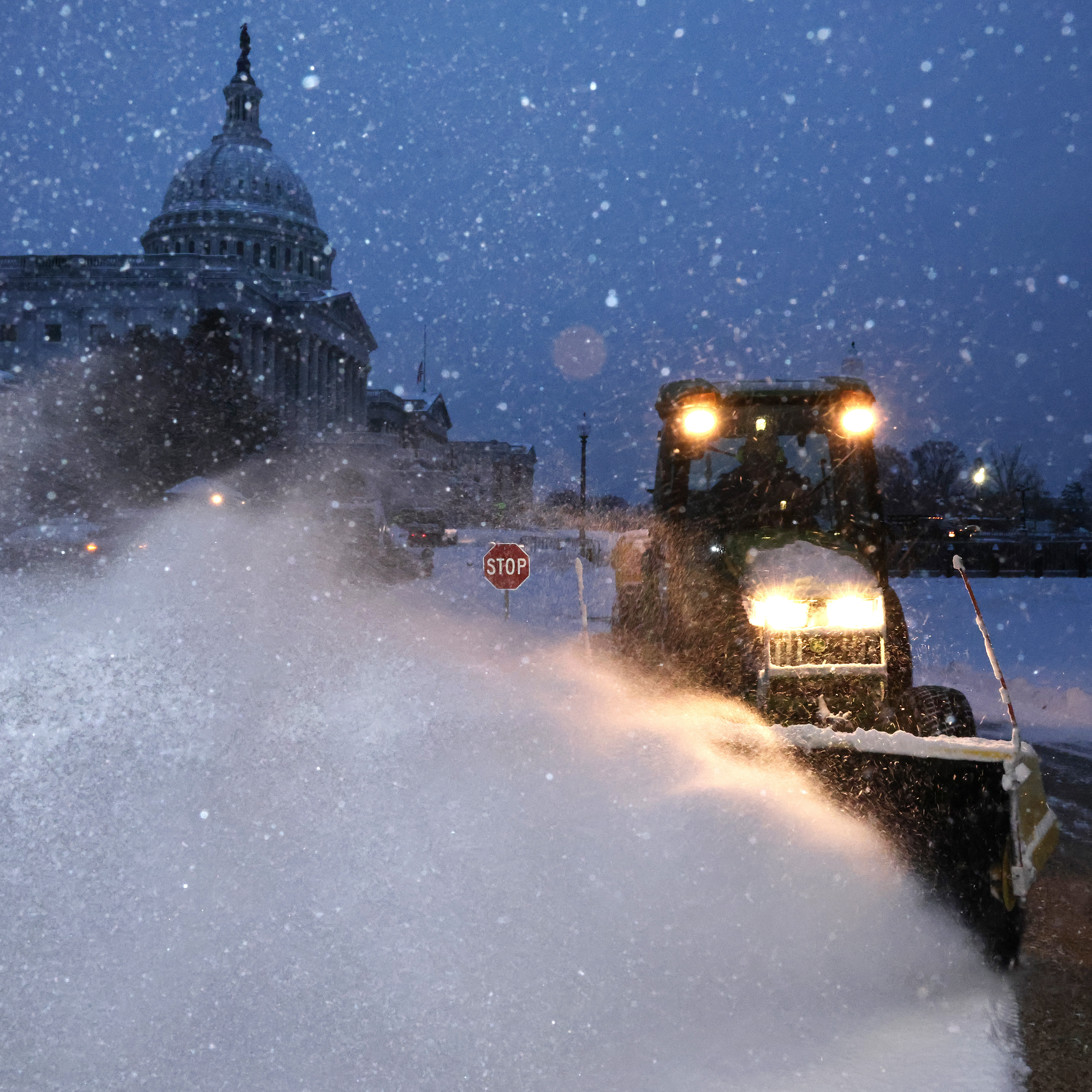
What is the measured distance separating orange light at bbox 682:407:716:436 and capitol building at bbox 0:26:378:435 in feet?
175

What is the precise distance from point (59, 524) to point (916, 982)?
20311mm

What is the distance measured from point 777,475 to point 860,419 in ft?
2.10

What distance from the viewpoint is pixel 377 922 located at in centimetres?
431

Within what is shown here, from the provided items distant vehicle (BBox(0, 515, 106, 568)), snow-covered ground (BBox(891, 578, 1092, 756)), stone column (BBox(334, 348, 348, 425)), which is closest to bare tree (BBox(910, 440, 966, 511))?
stone column (BBox(334, 348, 348, 425))

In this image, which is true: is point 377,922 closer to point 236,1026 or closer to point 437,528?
point 236,1026

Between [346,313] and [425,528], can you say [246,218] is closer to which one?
[346,313]

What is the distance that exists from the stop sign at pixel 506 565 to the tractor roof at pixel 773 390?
7.29m

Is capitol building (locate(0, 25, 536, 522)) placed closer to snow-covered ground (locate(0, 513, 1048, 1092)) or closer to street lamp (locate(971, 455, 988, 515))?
street lamp (locate(971, 455, 988, 515))

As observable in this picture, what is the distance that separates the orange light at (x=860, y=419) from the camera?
632 cm

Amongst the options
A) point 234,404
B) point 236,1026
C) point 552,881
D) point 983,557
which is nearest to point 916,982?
point 552,881

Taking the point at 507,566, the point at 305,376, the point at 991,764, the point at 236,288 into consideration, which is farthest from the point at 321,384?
the point at 991,764

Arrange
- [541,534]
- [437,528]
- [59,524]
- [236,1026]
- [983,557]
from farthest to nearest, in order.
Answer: [541,534] → [437,528] → [983,557] → [59,524] → [236,1026]

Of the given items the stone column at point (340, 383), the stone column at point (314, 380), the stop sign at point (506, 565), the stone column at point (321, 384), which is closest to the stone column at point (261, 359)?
the stone column at point (314, 380)

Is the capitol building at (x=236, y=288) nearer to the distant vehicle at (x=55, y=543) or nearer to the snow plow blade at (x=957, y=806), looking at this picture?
the distant vehicle at (x=55, y=543)
